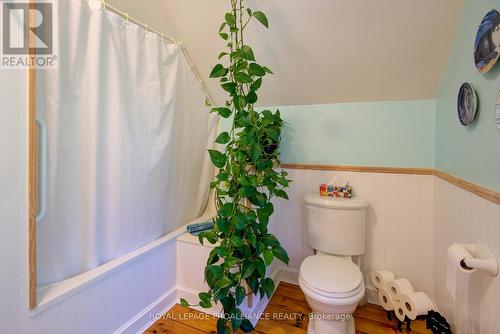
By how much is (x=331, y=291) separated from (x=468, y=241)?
2.16ft

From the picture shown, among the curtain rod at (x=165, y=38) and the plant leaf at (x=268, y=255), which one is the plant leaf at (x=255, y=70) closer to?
the curtain rod at (x=165, y=38)

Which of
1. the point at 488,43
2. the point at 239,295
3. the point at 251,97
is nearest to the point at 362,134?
the point at 488,43

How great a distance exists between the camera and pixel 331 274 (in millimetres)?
1258

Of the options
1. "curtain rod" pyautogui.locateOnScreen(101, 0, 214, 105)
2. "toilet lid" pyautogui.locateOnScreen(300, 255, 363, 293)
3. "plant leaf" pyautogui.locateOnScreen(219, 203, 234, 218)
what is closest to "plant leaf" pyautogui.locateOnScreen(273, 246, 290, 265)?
"toilet lid" pyautogui.locateOnScreen(300, 255, 363, 293)

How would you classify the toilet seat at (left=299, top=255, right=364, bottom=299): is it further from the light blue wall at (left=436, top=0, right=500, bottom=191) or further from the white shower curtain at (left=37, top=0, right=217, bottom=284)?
the white shower curtain at (left=37, top=0, right=217, bottom=284)

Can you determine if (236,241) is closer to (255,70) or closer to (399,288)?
(255,70)

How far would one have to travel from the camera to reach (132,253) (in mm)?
1340

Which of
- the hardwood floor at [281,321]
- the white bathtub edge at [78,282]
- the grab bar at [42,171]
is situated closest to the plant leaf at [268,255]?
the hardwood floor at [281,321]

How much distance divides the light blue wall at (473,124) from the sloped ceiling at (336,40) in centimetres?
11

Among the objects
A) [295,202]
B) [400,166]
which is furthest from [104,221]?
[400,166]

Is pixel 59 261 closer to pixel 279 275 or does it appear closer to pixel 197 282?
pixel 197 282

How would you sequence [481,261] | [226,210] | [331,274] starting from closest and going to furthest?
[481,261] → [226,210] → [331,274]

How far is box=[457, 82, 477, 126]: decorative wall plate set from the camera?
3.17 ft

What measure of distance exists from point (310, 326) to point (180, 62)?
198 cm
